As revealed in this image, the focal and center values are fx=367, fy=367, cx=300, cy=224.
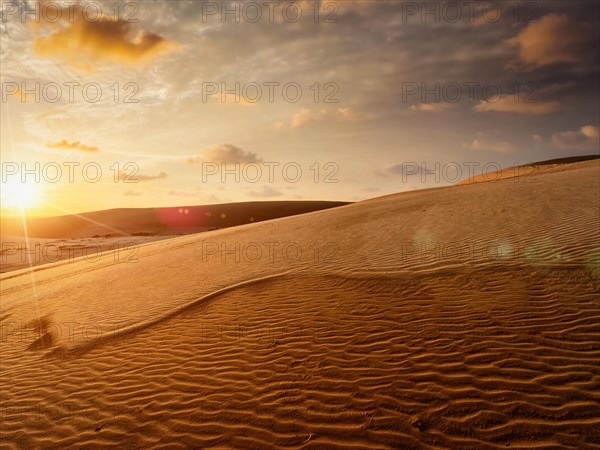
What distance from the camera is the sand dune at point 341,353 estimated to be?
4715mm

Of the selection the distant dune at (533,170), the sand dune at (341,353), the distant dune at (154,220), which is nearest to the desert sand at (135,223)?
the distant dune at (154,220)

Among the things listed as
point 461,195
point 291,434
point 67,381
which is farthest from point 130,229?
point 291,434

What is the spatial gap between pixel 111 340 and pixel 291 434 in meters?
6.12

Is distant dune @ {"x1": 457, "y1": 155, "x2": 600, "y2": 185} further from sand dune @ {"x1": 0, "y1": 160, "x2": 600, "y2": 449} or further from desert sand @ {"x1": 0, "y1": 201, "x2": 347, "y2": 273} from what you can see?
desert sand @ {"x1": 0, "y1": 201, "x2": 347, "y2": 273}

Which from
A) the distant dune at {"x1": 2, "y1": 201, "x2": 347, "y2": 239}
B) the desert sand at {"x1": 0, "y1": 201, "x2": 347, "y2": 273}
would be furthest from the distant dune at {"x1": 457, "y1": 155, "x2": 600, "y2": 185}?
the distant dune at {"x1": 2, "y1": 201, "x2": 347, "y2": 239}

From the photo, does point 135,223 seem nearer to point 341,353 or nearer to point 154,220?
point 154,220

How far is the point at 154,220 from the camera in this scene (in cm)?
7438

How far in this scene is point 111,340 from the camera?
8.90 meters

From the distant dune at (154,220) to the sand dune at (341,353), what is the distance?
5077 cm

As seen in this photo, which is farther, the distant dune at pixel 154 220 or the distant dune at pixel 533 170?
the distant dune at pixel 154 220

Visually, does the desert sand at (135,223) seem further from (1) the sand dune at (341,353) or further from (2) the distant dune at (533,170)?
(2) the distant dune at (533,170)

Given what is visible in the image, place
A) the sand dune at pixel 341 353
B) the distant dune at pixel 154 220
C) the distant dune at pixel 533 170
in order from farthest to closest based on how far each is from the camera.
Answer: the distant dune at pixel 154 220 → the distant dune at pixel 533 170 → the sand dune at pixel 341 353

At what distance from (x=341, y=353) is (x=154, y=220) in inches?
2933

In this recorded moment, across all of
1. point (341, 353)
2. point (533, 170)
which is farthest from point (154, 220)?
point (341, 353)
